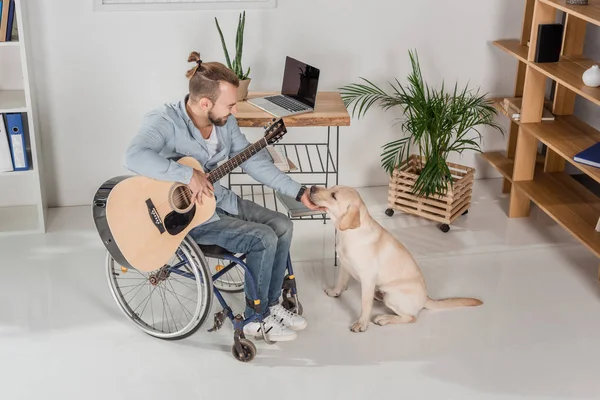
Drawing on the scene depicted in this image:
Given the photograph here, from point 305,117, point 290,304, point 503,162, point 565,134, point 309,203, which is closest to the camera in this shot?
point 309,203

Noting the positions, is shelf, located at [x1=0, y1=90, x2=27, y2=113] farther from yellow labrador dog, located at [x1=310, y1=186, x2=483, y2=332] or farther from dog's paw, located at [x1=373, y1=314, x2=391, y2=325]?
dog's paw, located at [x1=373, y1=314, x2=391, y2=325]

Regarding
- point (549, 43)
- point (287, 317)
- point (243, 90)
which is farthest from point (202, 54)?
point (549, 43)

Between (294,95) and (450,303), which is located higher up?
(294,95)

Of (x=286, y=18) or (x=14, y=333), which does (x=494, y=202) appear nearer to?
(x=286, y=18)

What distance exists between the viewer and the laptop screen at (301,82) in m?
3.57

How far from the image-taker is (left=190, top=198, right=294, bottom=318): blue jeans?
3.00m

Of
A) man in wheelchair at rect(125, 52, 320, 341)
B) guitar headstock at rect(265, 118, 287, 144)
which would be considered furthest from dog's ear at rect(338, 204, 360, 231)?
guitar headstock at rect(265, 118, 287, 144)

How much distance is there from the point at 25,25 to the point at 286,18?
127 centimetres

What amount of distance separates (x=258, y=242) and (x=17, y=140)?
1.56 meters

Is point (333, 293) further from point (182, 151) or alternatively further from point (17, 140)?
point (17, 140)

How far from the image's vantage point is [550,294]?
3553 mm

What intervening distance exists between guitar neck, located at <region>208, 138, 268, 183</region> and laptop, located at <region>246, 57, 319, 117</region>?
530 mm

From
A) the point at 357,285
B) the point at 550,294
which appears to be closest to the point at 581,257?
the point at 550,294

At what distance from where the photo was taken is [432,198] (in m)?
4.13
